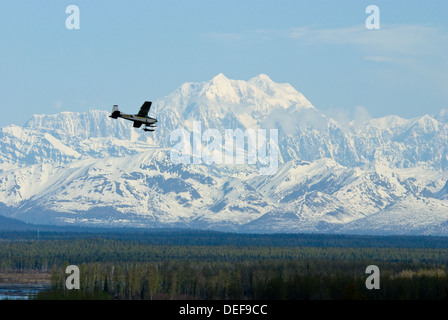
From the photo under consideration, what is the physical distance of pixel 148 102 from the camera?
19775cm
